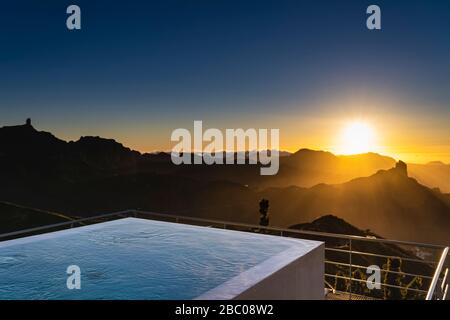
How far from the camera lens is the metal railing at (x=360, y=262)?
368 cm

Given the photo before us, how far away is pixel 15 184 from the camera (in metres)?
38.5

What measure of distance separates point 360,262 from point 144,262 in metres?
34.5

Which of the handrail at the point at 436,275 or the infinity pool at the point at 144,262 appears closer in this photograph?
the handrail at the point at 436,275

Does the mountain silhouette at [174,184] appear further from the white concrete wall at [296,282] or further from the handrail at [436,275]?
the handrail at [436,275]

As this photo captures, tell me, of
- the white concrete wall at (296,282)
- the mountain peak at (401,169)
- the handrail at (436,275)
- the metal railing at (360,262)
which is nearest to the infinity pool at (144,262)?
the white concrete wall at (296,282)

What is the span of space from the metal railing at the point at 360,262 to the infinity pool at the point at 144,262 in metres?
0.24

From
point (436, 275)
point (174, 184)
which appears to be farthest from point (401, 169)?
point (436, 275)

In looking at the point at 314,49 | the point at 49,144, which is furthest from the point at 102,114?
the point at 49,144

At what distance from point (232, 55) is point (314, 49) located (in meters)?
2.26

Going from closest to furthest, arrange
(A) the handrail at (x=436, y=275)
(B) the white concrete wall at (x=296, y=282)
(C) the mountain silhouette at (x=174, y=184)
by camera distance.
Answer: (A) the handrail at (x=436, y=275) → (B) the white concrete wall at (x=296, y=282) → (C) the mountain silhouette at (x=174, y=184)

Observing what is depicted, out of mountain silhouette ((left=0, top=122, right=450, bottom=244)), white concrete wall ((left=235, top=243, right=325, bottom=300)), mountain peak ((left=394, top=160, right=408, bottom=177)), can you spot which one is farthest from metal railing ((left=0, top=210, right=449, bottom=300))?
mountain peak ((left=394, top=160, right=408, bottom=177))
